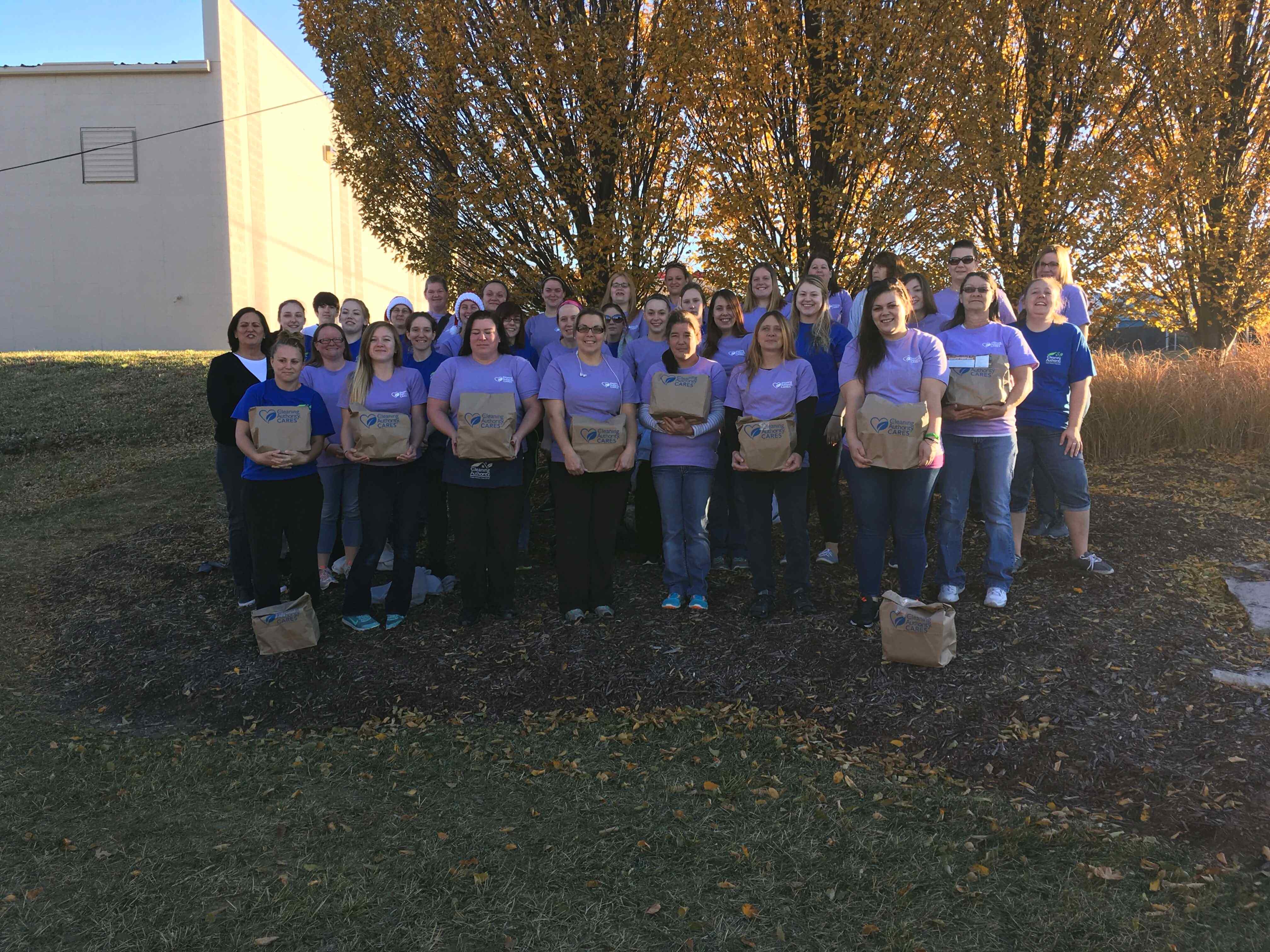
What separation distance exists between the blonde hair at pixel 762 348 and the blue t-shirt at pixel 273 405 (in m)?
2.62

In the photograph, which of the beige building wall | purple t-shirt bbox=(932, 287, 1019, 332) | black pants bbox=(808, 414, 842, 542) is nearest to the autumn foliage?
purple t-shirt bbox=(932, 287, 1019, 332)

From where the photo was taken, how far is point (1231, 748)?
3820 mm

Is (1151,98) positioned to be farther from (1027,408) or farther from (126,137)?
(126,137)

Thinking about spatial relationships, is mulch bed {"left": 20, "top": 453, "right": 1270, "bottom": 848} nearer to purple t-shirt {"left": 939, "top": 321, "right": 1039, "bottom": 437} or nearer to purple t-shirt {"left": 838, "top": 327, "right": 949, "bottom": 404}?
purple t-shirt {"left": 939, "top": 321, "right": 1039, "bottom": 437}

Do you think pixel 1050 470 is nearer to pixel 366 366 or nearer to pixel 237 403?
pixel 366 366

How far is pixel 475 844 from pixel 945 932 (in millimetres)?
1672

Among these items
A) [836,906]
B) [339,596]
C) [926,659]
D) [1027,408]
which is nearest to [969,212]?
[1027,408]

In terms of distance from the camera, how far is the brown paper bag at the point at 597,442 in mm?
5328

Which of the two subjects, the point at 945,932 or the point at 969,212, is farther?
the point at 969,212

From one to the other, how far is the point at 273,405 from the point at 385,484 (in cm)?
79

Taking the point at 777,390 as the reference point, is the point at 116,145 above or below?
above

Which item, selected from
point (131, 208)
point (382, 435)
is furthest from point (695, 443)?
point (131, 208)

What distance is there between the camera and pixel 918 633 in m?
4.53

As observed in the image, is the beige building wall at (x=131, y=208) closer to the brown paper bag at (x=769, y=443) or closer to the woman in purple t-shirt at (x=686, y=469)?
the woman in purple t-shirt at (x=686, y=469)
